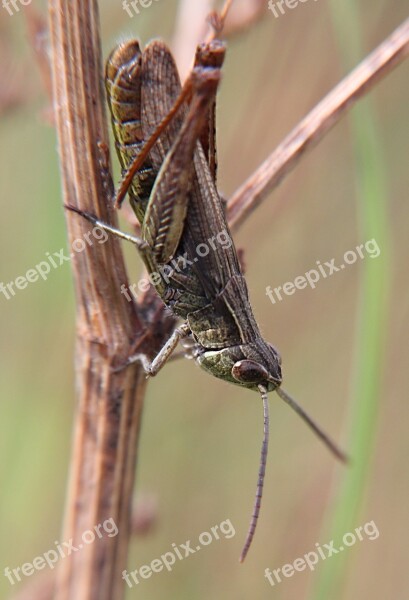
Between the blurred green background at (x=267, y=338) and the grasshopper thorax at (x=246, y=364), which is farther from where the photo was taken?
the blurred green background at (x=267, y=338)

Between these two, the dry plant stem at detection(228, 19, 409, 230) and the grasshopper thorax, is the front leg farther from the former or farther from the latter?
the dry plant stem at detection(228, 19, 409, 230)

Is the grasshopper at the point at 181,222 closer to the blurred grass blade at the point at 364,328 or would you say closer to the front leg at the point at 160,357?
the front leg at the point at 160,357

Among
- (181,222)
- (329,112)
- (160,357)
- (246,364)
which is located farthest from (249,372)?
(329,112)

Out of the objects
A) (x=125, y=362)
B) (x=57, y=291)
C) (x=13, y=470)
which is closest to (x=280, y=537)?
(x=13, y=470)

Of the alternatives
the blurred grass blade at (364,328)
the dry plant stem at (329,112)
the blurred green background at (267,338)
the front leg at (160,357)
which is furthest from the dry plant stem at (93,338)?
the blurred green background at (267,338)

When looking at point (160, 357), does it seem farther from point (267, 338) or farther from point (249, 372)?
point (267, 338)

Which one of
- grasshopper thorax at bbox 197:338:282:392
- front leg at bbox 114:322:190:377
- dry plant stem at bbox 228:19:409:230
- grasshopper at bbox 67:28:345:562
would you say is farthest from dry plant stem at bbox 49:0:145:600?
dry plant stem at bbox 228:19:409:230
